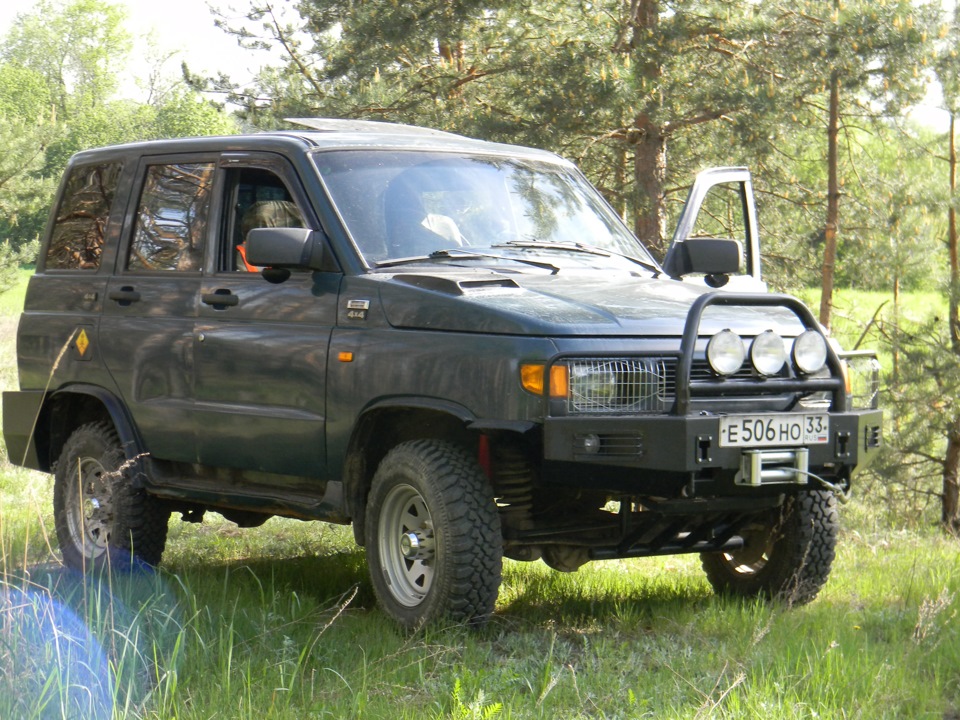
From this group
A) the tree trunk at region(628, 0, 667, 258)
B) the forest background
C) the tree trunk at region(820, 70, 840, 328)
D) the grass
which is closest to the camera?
the grass

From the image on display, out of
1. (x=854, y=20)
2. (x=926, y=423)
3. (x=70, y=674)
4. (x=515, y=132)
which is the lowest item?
(x=926, y=423)

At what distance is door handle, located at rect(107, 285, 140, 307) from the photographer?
650cm

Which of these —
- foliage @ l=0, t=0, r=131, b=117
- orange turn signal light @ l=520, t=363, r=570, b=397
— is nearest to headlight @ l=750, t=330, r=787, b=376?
orange turn signal light @ l=520, t=363, r=570, b=397

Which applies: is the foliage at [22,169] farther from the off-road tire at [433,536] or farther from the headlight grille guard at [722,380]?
the headlight grille guard at [722,380]

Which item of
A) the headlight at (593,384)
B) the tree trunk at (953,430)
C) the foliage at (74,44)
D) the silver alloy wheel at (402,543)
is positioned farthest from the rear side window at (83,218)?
the foliage at (74,44)

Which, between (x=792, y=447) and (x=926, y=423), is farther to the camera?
(x=926, y=423)

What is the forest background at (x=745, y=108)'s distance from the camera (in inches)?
532

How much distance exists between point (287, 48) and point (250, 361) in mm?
13530

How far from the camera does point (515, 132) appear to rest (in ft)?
45.5

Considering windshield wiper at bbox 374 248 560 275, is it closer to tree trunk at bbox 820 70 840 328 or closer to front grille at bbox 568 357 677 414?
front grille at bbox 568 357 677 414

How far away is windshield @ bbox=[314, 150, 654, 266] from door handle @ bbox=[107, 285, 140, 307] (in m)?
1.28

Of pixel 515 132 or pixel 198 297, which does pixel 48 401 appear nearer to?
pixel 198 297

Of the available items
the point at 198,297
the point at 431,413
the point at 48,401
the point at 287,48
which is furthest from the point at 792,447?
the point at 287,48

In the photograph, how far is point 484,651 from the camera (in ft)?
15.9
